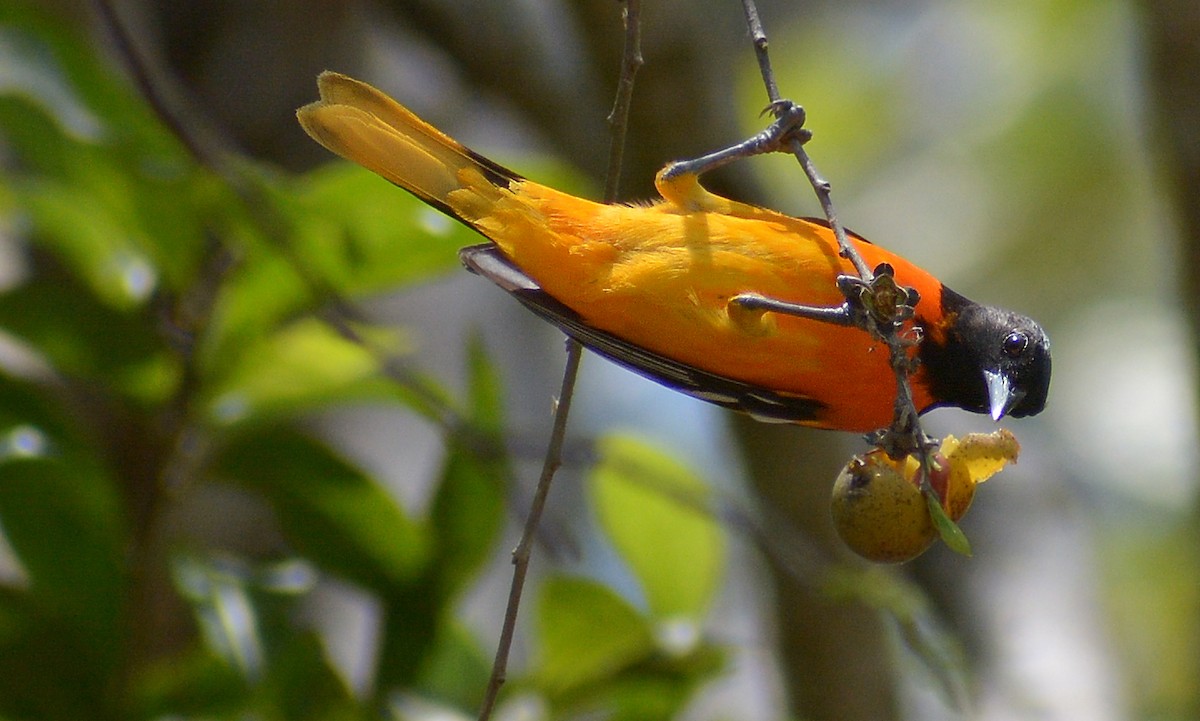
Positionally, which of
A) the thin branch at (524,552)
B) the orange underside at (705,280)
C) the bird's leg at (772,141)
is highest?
the bird's leg at (772,141)

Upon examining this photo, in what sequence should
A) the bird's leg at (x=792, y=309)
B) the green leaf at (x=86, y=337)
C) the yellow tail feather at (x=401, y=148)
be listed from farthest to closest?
the green leaf at (x=86, y=337), the yellow tail feather at (x=401, y=148), the bird's leg at (x=792, y=309)

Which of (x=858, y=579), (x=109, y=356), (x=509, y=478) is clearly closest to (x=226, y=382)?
(x=109, y=356)

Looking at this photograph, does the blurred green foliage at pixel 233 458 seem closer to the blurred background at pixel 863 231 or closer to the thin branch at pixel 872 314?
the blurred background at pixel 863 231

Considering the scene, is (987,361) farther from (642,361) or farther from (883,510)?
(883,510)

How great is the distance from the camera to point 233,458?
341 cm

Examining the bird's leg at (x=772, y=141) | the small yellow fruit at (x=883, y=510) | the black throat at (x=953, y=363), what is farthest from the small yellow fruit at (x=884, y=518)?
the black throat at (x=953, y=363)

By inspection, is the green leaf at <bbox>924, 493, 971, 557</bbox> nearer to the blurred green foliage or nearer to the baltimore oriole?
the baltimore oriole

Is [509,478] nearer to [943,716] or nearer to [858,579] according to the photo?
[858,579]

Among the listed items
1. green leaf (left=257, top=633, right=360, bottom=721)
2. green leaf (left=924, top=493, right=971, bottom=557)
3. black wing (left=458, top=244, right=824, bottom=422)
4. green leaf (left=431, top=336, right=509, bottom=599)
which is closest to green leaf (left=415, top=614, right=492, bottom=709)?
green leaf (left=431, top=336, right=509, bottom=599)

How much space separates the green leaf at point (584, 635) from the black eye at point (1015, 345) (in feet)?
3.70

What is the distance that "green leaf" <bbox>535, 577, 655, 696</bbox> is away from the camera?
130 inches

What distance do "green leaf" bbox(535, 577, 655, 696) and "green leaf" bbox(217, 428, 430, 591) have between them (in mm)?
374

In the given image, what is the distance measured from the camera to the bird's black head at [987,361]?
9.91 feet

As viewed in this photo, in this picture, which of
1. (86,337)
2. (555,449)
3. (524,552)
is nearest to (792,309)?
(555,449)
